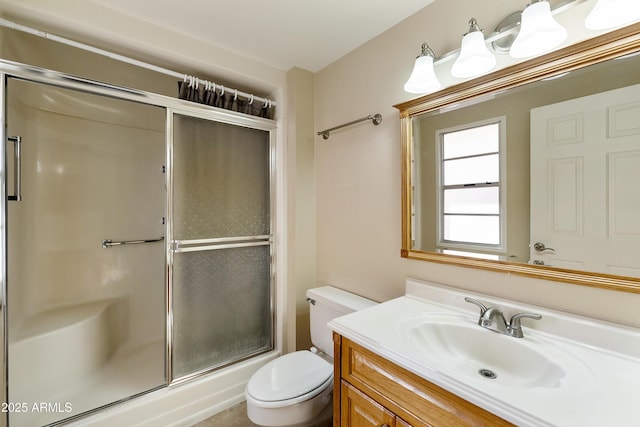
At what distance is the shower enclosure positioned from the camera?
1572mm

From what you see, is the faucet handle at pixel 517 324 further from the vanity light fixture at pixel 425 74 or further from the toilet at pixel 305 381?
the vanity light fixture at pixel 425 74

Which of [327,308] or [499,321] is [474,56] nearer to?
[499,321]

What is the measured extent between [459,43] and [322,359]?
5.91ft

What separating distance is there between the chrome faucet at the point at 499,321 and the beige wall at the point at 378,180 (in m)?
0.12

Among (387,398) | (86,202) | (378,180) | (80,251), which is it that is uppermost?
(378,180)

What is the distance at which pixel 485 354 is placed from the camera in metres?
1.07

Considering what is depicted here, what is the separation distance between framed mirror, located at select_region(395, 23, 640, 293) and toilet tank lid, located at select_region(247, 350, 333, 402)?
0.81m

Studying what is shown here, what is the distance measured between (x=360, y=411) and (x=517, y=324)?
2.21 ft

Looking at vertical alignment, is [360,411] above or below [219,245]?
below

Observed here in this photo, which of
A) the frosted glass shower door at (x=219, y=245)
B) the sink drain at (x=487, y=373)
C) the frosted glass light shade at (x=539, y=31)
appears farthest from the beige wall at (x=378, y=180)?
the frosted glass shower door at (x=219, y=245)

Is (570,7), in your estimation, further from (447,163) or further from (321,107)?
(321,107)

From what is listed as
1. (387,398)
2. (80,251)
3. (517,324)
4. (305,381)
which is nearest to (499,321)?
(517,324)

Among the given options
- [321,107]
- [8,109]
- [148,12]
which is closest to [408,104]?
[321,107]

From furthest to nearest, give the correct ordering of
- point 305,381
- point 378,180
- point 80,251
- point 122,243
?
point 122,243 < point 80,251 < point 378,180 < point 305,381
